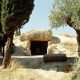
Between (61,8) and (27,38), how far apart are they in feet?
53.2

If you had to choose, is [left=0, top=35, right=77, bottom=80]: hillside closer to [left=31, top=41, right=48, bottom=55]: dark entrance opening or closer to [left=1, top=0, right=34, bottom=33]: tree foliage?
[left=1, top=0, right=34, bottom=33]: tree foliage

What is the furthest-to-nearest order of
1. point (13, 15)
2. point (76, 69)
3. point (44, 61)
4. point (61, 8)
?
point (61, 8)
point (44, 61)
point (13, 15)
point (76, 69)

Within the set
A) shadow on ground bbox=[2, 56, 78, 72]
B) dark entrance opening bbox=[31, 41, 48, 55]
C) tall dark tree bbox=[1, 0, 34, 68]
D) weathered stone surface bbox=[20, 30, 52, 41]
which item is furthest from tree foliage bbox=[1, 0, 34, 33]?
dark entrance opening bbox=[31, 41, 48, 55]

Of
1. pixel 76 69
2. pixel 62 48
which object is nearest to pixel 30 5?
pixel 76 69

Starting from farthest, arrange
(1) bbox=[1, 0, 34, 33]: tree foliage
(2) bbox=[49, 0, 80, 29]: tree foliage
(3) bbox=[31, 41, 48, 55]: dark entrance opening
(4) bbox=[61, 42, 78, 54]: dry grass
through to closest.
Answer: (3) bbox=[31, 41, 48, 55]: dark entrance opening < (4) bbox=[61, 42, 78, 54]: dry grass < (2) bbox=[49, 0, 80, 29]: tree foliage < (1) bbox=[1, 0, 34, 33]: tree foliage

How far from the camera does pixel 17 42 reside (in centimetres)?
4103

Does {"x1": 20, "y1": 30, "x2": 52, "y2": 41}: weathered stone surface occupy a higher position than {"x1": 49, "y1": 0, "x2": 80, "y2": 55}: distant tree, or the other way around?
{"x1": 49, "y1": 0, "x2": 80, "y2": 55}: distant tree

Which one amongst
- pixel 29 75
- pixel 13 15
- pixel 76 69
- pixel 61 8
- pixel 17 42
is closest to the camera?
pixel 76 69

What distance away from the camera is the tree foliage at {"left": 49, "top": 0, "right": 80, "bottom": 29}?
24.2 metres

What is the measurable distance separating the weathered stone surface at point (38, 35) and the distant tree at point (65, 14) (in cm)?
1409

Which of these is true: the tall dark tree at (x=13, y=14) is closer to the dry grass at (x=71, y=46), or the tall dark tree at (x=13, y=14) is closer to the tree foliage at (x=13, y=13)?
the tree foliage at (x=13, y=13)

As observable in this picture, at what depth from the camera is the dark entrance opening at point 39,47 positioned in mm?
45419

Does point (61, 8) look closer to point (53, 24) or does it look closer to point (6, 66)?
point (53, 24)

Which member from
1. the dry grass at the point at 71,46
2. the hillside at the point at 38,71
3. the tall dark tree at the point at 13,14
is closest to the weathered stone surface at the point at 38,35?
the dry grass at the point at 71,46
